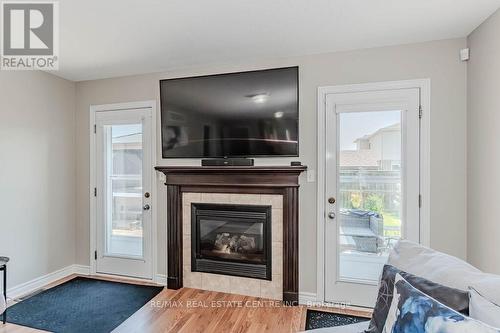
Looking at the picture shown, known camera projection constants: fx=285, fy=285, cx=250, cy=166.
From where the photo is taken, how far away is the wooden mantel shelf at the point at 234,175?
2.82m

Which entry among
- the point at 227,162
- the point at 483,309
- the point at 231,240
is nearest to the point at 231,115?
the point at 227,162

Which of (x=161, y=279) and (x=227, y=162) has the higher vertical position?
(x=227, y=162)

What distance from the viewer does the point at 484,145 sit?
2197mm

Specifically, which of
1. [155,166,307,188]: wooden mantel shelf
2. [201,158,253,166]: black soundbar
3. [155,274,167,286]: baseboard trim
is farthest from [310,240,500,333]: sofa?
[155,274,167,286]: baseboard trim

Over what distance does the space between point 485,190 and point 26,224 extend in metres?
4.37

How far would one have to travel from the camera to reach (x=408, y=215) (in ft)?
8.60

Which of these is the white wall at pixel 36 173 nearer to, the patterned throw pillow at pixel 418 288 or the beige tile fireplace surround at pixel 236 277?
the beige tile fireplace surround at pixel 236 277

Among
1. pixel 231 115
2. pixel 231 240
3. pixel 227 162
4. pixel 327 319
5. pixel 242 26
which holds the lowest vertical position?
pixel 327 319

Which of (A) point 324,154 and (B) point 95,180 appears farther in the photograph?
(B) point 95,180

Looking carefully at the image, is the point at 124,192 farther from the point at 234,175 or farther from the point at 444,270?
the point at 444,270

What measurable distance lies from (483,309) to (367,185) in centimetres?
186

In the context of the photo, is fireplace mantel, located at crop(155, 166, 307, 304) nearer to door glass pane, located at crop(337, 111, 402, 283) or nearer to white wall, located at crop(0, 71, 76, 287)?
door glass pane, located at crop(337, 111, 402, 283)

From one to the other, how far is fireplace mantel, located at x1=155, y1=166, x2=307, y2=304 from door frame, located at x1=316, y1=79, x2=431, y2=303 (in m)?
0.22

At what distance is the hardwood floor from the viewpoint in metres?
2.39
